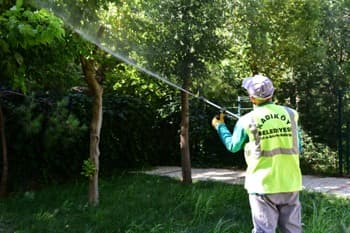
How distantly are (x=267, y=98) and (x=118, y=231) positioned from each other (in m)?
2.26

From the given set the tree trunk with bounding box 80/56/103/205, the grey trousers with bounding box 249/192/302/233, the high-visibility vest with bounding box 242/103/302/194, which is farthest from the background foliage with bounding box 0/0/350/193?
the grey trousers with bounding box 249/192/302/233

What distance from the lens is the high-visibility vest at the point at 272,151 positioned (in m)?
3.15

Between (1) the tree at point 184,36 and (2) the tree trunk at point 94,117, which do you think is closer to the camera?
(2) the tree trunk at point 94,117

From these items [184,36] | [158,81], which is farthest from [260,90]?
[158,81]

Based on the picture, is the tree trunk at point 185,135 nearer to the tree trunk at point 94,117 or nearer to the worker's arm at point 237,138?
the tree trunk at point 94,117

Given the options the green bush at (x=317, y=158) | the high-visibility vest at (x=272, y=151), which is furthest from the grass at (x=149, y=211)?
the green bush at (x=317, y=158)

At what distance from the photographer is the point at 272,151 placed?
3.17 m

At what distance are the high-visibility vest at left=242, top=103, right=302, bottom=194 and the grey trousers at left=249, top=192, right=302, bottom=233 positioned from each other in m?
0.06

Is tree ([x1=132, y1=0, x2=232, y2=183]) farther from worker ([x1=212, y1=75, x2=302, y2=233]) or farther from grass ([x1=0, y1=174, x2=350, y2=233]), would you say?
worker ([x1=212, y1=75, x2=302, y2=233])

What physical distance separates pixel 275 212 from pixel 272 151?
0.44 metres

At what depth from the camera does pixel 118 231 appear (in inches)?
184

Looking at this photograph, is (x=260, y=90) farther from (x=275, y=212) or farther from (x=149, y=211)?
(x=149, y=211)

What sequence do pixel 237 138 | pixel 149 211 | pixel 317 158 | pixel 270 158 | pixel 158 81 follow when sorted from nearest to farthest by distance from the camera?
pixel 270 158, pixel 237 138, pixel 149 211, pixel 158 81, pixel 317 158

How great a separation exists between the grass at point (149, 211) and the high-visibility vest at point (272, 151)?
3.77 ft
